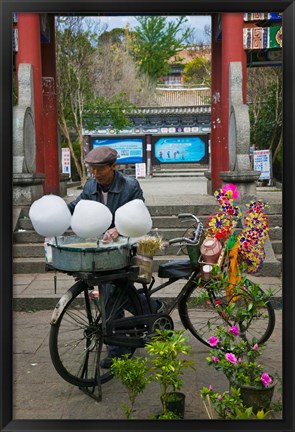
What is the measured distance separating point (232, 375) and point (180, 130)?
106ft

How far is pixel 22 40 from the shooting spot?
26.8ft

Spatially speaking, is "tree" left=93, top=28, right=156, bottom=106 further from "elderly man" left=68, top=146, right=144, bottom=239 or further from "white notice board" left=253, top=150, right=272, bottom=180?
"elderly man" left=68, top=146, right=144, bottom=239

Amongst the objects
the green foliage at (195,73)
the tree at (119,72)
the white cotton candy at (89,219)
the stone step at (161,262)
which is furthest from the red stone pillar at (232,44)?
the green foliage at (195,73)

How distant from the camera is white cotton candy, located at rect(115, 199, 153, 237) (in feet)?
10.1

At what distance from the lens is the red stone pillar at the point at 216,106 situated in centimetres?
1017

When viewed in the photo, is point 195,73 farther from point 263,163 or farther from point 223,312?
point 223,312

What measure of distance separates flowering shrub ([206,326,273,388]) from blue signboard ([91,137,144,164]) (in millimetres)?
30199

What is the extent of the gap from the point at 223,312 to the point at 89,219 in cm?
111

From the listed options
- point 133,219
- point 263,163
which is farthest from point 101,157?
point 263,163

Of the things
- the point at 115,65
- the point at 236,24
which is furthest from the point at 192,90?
the point at 236,24

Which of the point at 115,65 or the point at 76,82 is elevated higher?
the point at 115,65

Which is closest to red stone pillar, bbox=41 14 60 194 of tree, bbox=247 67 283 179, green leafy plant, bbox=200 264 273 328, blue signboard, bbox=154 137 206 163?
green leafy plant, bbox=200 264 273 328

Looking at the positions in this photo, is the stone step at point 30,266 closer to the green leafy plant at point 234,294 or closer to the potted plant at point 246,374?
the green leafy plant at point 234,294

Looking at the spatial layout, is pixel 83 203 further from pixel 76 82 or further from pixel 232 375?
pixel 76 82
